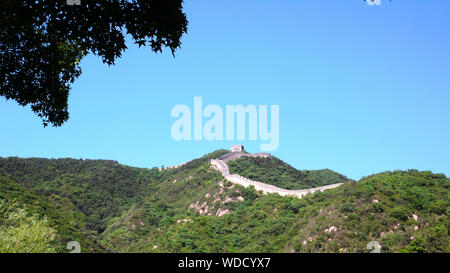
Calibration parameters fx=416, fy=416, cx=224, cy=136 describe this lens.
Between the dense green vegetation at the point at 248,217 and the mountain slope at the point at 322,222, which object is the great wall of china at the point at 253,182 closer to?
the dense green vegetation at the point at 248,217

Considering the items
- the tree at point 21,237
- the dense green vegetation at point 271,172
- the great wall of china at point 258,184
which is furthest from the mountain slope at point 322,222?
the tree at point 21,237

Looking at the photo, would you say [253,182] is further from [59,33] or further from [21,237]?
[59,33]

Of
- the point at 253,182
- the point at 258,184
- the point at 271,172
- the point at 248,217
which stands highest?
the point at 271,172

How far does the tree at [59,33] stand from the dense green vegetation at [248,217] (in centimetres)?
1122

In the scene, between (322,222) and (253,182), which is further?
(253,182)

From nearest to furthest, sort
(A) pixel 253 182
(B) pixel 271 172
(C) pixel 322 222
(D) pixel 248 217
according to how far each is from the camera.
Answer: (C) pixel 322 222, (D) pixel 248 217, (A) pixel 253 182, (B) pixel 271 172

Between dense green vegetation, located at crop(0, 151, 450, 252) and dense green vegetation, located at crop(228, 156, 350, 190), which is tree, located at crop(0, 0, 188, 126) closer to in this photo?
dense green vegetation, located at crop(0, 151, 450, 252)

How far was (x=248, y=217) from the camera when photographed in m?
59.1

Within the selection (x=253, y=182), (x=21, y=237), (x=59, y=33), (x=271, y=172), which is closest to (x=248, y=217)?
(x=253, y=182)

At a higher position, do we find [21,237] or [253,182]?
[253,182]

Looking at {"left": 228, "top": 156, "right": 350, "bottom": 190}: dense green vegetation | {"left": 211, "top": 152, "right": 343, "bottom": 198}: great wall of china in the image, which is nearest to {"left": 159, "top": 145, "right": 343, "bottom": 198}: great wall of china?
{"left": 211, "top": 152, "right": 343, "bottom": 198}: great wall of china

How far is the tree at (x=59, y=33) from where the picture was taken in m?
8.67

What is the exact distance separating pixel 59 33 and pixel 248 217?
171ft
